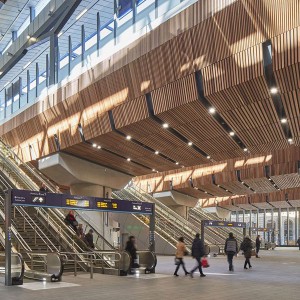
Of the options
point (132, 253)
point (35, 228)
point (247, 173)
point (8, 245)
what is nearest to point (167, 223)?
point (247, 173)

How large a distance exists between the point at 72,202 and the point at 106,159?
1068cm

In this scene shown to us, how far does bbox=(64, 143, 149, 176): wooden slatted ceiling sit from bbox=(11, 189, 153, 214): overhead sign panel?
6.39 meters

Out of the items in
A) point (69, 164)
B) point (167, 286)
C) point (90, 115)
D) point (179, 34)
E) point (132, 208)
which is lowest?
point (167, 286)

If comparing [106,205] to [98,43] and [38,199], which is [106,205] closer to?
[38,199]

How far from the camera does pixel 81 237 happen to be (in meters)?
19.5

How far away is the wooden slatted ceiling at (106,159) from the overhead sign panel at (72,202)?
6.39m

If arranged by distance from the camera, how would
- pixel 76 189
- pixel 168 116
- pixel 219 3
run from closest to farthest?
1. pixel 219 3
2. pixel 168 116
3. pixel 76 189

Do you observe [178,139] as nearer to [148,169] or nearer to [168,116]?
[168,116]

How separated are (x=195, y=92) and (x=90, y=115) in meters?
6.94

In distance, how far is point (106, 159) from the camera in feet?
85.7

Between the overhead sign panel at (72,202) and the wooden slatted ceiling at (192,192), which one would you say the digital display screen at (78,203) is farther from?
the wooden slatted ceiling at (192,192)

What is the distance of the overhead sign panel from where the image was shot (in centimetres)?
1382

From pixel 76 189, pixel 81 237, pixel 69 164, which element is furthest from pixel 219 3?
pixel 76 189

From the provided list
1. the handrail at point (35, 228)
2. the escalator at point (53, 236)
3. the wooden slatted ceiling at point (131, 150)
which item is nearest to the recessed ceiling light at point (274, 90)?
the escalator at point (53, 236)
